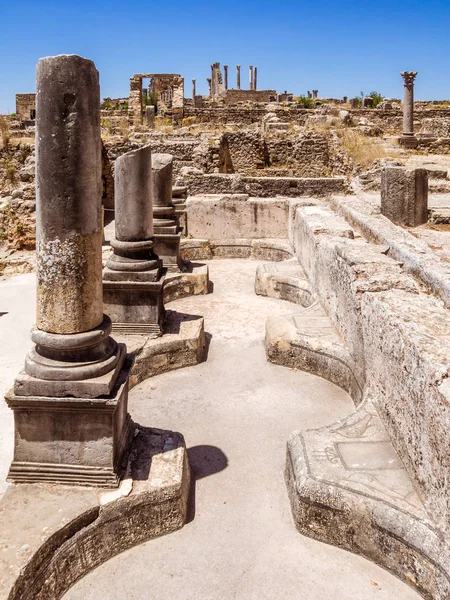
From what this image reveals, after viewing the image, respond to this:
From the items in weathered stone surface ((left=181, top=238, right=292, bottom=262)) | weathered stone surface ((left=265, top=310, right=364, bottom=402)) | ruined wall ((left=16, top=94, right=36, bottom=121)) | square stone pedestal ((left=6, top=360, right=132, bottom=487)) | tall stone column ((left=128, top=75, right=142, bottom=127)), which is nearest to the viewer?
square stone pedestal ((left=6, top=360, right=132, bottom=487))

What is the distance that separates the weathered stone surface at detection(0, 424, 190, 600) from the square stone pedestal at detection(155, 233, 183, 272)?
207 inches

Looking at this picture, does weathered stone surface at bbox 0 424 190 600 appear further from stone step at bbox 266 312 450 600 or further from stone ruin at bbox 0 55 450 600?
stone step at bbox 266 312 450 600

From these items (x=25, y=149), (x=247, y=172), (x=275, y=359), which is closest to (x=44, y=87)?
(x=275, y=359)

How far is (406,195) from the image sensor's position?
350 inches

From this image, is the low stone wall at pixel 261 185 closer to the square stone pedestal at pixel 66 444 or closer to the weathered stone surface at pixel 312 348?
the weathered stone surface at pixel 312 348

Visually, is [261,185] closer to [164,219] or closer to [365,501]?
[164,219]

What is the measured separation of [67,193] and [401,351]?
7.81ft

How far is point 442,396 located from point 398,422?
0.90m

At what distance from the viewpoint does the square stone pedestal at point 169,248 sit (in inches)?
339

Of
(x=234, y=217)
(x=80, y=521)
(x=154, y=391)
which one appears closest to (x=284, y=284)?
(x=154, y=391)

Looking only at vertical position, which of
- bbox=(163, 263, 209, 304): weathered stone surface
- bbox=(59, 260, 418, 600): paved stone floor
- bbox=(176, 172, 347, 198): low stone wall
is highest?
bbox=(176, 172, 347, 198): low stone wall

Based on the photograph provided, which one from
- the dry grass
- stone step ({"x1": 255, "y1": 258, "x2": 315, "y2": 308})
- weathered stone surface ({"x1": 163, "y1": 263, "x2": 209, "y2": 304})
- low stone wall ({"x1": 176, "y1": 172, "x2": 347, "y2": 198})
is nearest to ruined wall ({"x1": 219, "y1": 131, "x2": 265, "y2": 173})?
the dry grass

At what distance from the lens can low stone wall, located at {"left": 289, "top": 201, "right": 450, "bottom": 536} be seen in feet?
9.38

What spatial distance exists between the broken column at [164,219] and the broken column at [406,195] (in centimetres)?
371
